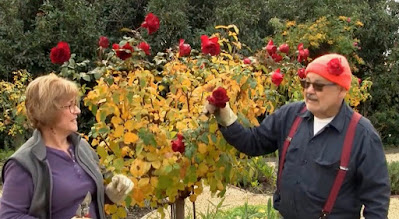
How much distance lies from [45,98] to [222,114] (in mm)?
883

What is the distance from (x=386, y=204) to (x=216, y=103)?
85cm

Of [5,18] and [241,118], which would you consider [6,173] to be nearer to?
[241,118]

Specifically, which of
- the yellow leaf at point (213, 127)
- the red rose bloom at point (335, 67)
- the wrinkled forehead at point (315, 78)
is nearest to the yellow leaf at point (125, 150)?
the yellow leaf at point (213, 127)

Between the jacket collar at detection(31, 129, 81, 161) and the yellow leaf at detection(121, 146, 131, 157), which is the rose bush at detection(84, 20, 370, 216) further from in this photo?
the jacket collar at detection(31, 129, 81, 161)

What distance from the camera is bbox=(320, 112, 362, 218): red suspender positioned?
231cm

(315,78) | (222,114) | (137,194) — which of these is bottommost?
(137,194)

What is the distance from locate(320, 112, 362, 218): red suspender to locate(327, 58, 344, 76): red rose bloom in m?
0.23

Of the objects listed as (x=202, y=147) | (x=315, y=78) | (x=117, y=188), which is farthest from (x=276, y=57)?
(x=117, y=188)

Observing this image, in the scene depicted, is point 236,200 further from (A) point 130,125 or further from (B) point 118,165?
(A) point 130,125

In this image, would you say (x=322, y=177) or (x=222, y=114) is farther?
(x=222, y=114)

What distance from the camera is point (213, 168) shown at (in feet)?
9.88

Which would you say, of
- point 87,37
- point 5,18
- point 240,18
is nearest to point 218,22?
point 240,18

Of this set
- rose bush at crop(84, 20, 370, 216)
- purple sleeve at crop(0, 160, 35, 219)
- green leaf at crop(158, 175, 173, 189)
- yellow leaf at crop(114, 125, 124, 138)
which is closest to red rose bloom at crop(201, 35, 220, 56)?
rose bush at crop(84, 20, 370, 216)

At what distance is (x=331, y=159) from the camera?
2.34 metres
